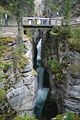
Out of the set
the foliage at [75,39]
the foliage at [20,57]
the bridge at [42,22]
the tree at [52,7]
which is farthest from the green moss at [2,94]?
the tree at [52,7]

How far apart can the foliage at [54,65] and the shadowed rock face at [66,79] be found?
1.30 feet

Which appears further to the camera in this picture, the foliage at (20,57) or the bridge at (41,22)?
the bridge at (41,22)

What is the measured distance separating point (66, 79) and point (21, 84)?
4.36 meters

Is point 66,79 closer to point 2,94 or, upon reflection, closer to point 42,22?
point 2,94

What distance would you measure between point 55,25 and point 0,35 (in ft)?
21.3

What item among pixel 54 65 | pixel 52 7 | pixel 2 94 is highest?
pixel 52 7

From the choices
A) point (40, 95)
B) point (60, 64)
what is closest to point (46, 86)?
point (40, 95)

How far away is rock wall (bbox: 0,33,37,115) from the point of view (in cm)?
3116

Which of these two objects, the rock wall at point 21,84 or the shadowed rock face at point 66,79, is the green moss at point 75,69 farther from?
the rock wall at point 21,84

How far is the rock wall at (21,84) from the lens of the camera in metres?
31.2

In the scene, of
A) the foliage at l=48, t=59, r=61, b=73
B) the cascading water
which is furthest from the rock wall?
the cascading water

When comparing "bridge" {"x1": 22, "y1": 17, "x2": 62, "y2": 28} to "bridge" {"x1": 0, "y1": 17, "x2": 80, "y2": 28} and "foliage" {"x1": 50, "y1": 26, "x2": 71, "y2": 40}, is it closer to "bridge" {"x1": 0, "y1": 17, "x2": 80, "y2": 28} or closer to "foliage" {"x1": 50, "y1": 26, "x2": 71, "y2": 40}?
"bridge" {"x1": 0, "y1": 17, "x2": 80, "y2": 28}

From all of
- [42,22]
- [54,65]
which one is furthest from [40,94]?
[42,22]

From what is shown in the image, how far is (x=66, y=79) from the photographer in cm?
3334
